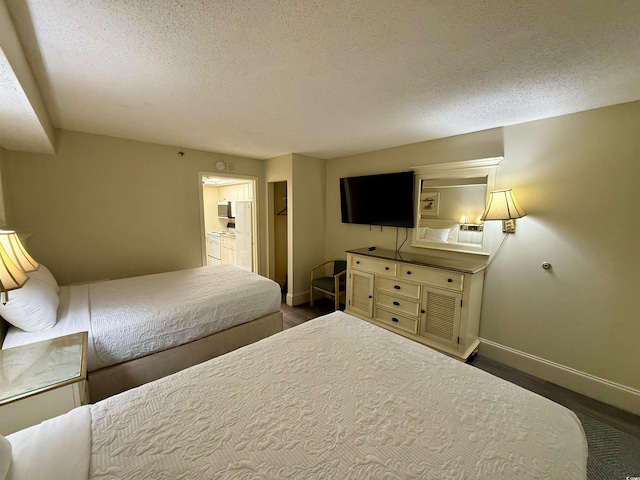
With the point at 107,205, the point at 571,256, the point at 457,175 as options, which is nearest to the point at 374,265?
the point at 457,175

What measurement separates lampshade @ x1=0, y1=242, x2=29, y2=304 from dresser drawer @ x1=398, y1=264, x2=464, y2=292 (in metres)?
2.87

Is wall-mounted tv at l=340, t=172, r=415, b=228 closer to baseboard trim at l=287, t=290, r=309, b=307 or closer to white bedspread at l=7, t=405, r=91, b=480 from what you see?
baseboard trim at l=287, t=290, r=309, b=307

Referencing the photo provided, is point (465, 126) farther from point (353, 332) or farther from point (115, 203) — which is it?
point (115, 203)

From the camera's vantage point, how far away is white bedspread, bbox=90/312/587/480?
2.69 ft

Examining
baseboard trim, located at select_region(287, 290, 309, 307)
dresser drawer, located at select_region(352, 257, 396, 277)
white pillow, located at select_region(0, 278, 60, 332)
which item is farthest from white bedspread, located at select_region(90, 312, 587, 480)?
baseboard trim, located at select_region(287, 290, 309, 307)

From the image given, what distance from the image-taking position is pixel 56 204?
2.65m

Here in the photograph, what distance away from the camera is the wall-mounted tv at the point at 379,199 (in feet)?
10.4

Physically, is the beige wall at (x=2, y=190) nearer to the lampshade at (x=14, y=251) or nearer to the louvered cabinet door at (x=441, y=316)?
the lampshade at (x=14, y=251)

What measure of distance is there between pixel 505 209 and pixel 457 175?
0.68 meters

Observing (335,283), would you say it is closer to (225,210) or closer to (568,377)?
(568,377)

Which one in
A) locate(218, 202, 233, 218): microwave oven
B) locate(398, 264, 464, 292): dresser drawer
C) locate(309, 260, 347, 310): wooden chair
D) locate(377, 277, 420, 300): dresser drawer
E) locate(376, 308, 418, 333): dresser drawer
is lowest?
locate(376, 308, 418, 333): dresser drawer

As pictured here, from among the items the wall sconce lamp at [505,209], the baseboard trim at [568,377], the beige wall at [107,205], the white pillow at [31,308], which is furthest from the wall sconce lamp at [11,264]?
the baseboard trim at [568,377]

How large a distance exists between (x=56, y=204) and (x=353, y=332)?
330 centimetres

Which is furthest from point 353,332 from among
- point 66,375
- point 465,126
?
point 465,126
